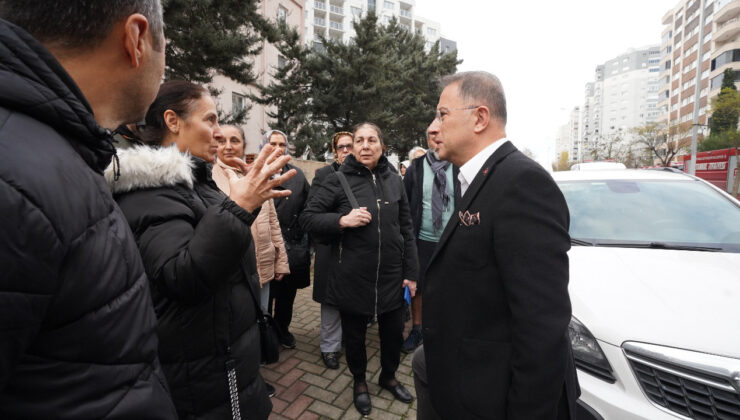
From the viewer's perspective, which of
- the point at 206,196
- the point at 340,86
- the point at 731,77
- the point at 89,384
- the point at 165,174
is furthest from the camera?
the point at 731,77

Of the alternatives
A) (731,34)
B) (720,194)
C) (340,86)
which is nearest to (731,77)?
(731,34)

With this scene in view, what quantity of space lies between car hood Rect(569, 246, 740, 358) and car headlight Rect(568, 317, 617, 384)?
0.05 metres

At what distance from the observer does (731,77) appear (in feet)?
144

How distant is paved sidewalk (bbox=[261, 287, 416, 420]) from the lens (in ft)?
9.47

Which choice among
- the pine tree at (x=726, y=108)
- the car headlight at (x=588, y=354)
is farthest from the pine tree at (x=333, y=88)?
the pine tree at (x=726, y=108)

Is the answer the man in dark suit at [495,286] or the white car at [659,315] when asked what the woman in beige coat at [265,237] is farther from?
the white car at [659,315]

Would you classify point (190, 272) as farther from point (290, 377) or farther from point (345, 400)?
point (290, 377)

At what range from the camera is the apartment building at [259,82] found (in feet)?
59.3

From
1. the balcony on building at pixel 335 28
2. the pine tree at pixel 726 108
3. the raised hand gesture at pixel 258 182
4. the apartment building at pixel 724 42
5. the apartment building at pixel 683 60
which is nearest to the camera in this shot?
the raised hand gesture at pixel 258 182

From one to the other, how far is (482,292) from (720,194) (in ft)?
10.7

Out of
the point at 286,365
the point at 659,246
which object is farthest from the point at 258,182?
the point at 659,246

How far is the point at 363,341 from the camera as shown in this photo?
3018 mm

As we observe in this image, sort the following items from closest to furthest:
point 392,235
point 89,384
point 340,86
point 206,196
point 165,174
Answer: point 89,384
point 165,174
point 206,196
point 392,235
point 340,86

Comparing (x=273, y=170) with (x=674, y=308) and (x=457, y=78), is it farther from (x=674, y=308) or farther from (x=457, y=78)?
(x=674, y=308)
